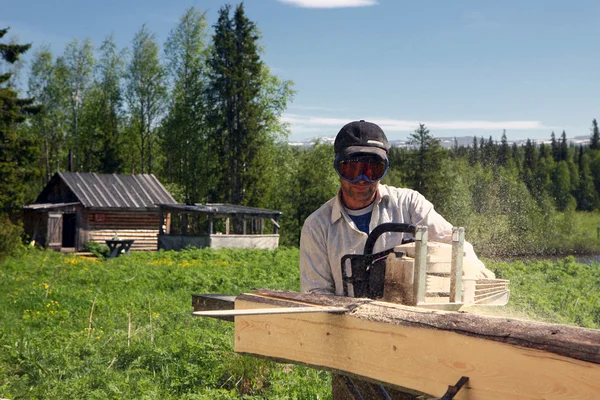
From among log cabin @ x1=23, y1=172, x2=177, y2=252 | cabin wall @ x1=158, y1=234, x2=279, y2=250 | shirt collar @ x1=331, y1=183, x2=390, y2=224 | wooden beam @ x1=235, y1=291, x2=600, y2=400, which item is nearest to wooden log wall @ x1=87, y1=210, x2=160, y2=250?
log cabin @ x1=23, y1=172, x2=177, y2=252

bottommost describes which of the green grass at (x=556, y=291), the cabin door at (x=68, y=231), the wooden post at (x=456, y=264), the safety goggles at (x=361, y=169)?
the cabin door at (x=68, y=231)

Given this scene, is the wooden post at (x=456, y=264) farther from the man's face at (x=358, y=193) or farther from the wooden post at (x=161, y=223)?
the wooden post at (x=161, y=223)

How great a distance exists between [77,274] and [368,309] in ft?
48.6

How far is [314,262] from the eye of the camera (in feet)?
12.7

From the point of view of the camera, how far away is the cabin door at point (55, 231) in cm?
3478

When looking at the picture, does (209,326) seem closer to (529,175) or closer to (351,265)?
(351,265)

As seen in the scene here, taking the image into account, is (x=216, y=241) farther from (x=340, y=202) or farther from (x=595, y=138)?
(x=595, y=138)

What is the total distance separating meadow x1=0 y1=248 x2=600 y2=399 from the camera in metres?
6.30

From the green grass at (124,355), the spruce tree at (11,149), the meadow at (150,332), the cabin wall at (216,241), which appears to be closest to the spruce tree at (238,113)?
the cabin wall at (216,241)

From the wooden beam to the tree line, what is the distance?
32419mm

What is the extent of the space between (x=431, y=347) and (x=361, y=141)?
4.29ft

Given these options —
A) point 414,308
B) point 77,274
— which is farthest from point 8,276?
point 414,308

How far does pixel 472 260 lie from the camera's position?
316 centimetres

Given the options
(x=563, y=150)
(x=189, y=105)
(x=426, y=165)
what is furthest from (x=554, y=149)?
(x=189, y=105)
